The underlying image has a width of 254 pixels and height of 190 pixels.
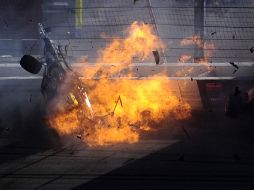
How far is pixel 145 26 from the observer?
10.6 metres

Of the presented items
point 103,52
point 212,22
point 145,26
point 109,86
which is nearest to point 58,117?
point 109,86

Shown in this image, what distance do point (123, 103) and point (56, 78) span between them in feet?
4.98

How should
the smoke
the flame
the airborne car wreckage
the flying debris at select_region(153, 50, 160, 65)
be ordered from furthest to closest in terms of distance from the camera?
the flame < the flying debris at select_region(153, 50, 160, 65) < the airborne car wreckage < the smoke

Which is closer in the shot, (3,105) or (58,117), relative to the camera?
(58,117)

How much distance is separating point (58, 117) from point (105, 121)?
101 cm

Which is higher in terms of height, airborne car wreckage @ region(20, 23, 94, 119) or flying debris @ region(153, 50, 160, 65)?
flying debris @ region(153, 50, 160, 65)

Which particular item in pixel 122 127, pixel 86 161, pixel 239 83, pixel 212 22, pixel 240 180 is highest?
pixel 212 22

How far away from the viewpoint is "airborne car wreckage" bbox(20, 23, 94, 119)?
26.2 feet

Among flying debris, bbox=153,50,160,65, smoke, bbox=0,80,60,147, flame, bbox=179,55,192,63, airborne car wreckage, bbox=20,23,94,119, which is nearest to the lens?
smoke, bbox=0,80,60,147

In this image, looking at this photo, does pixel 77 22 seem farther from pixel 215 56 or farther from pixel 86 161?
pixel 86 161

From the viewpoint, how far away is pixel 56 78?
824 cm

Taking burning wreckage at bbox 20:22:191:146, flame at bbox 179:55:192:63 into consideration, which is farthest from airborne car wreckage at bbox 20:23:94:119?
flame at bbox 179:55:192:63

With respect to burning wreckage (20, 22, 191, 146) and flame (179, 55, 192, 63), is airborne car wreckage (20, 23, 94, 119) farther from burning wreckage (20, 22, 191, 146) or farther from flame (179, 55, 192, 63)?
flame (179, 55, 192, 63)

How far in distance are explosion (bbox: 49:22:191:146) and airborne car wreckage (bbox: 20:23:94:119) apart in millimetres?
165
